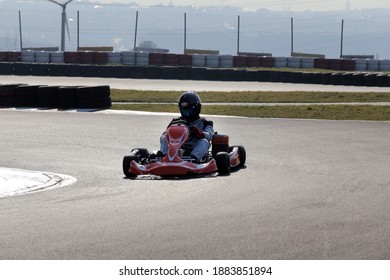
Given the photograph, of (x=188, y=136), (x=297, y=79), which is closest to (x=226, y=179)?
(x=188, y=136)

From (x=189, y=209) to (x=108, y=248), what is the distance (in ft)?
7.29

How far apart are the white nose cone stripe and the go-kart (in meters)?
0.81

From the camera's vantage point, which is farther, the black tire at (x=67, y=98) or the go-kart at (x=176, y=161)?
the black tire at (x=67, y=98)

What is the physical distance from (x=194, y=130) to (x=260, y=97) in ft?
60.9

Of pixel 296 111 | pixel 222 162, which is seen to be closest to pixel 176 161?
pixel 222 162

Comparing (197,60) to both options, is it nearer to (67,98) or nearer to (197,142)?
(67,98)

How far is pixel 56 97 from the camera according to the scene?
87.8 ft

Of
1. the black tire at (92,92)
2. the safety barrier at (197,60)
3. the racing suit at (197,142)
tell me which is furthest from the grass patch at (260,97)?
the safety barrier at (197,60)

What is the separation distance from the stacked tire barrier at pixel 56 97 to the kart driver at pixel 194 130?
12216 mm

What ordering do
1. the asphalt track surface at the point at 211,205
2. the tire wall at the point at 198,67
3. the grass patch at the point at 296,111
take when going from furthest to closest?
the tire wall at the point at 198,67 → the grass patch at the point at 296,111 → the asphalt track surface at the point at 211,205

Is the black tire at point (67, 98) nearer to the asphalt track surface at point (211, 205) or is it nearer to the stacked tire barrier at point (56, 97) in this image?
the stacked tire barrier at point (56, 97)

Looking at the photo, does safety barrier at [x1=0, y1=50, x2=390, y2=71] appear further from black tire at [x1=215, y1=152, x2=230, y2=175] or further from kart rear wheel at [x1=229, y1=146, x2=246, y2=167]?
black tire at [x1=215, y1=152, x2=230, y2=175]

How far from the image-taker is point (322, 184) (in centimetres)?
1245

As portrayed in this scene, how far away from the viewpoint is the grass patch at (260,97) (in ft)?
102
